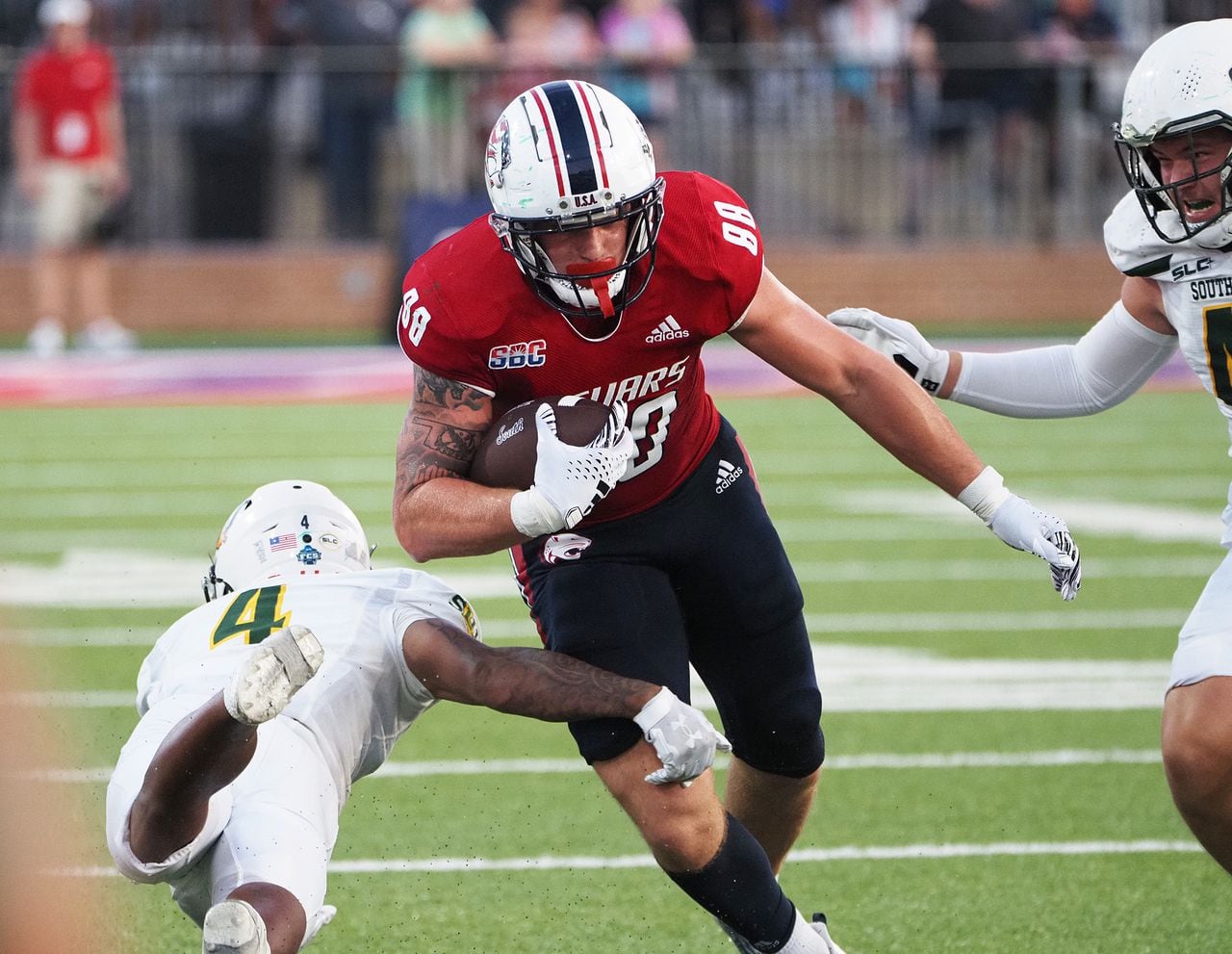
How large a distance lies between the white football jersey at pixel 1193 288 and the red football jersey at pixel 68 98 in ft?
36.9

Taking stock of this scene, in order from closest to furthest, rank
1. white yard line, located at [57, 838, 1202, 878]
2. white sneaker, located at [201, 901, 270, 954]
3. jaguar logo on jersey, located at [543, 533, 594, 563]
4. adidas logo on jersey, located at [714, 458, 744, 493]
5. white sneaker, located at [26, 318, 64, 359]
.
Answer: white sneaker, located at [201, 901, 270, 954], jaguar logo on jersey, located at [543, 533, 594, 563], adidas logo on jersey, located at [714, 458, 744, 493], white yard line, located at [57, 838, 1202, 878], white sneaker, located at [26, 318, 64, 359]

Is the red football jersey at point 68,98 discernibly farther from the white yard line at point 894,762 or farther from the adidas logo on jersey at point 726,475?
the adidas logo on jersey at point 726,475

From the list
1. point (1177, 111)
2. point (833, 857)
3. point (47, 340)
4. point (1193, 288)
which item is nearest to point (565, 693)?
point (833, 857)

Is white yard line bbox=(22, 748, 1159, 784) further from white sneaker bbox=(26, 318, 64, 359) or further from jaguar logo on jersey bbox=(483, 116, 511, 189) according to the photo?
white sneaker bbox=(26, 318, 64, 359)

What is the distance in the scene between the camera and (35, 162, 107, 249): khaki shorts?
14070mm

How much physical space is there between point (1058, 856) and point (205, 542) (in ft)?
15.5

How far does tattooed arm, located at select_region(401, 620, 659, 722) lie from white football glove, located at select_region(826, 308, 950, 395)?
106cm

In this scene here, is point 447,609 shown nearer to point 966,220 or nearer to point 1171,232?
point 1171,232

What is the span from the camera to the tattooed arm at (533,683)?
3.52 meters

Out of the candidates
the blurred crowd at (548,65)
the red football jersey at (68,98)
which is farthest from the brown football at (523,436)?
the blurred crowd at (548,65)

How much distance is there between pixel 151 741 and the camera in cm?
357

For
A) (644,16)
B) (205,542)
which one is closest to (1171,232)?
(205,542)

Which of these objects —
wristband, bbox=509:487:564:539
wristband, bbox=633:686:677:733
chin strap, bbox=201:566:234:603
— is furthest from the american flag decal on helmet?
chin strap, bbox=201:566:234:603

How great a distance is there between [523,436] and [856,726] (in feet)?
7.98
